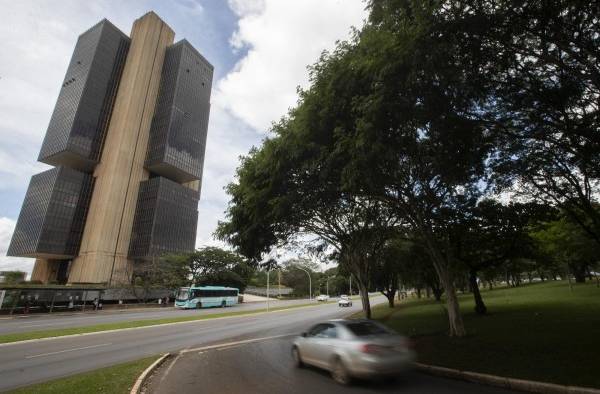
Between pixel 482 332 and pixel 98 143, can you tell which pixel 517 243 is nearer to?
pixel 482 332

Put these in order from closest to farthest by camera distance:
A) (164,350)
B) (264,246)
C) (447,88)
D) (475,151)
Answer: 1. (447,88)
2. (475,151)
3. (164,350)
4. (264,246)

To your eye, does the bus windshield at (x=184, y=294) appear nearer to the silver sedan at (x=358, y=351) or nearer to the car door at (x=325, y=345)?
the silver sedan at (x=358, y=351)

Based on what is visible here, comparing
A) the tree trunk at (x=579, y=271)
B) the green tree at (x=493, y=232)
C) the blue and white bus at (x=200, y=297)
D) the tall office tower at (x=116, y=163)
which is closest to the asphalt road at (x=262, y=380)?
the green tree at (x=493, y=232)

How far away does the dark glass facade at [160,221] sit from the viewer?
8079cm

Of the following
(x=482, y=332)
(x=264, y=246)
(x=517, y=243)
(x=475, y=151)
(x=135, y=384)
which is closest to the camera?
(x=135, y=384)

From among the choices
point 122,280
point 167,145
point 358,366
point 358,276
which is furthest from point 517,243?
point 167,145

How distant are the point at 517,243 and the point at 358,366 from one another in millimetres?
18084

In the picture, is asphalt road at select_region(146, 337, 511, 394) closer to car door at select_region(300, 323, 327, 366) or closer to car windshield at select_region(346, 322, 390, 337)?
car door at select_region(300, 323, 327, 366)

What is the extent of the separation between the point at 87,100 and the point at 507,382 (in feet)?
326

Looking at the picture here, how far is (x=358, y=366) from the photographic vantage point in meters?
7.32

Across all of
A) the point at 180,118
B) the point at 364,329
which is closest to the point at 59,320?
the point at 364,329

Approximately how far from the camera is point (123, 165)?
81.1 m

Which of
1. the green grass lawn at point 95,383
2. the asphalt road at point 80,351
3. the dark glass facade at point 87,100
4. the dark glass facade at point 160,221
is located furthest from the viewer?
the dark glass facade at point 87,100

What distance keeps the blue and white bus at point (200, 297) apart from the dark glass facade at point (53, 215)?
4789 centimetres
